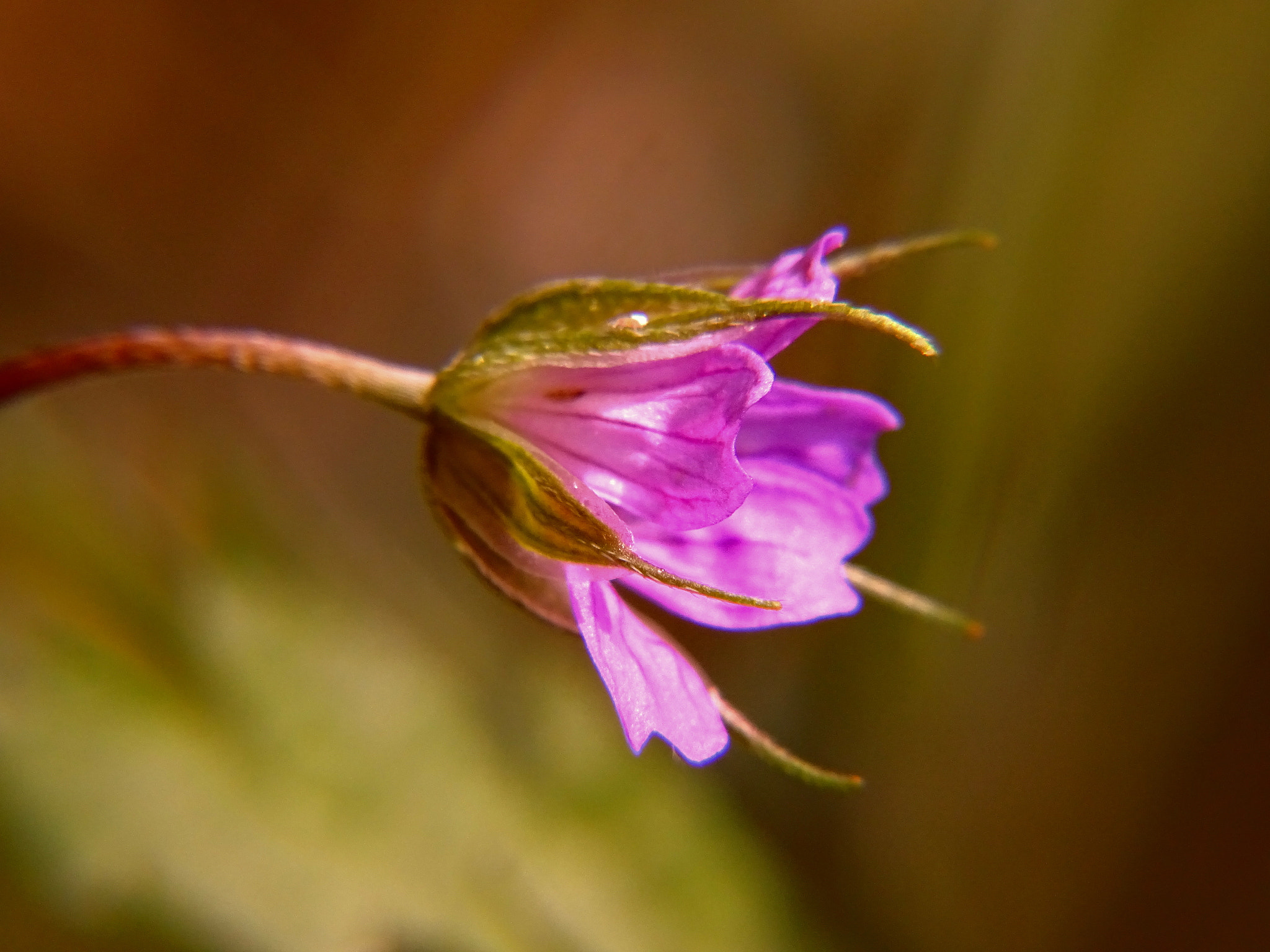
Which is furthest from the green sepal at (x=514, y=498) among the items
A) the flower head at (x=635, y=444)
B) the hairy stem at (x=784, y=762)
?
the hairy stem at (x=784, y=762)

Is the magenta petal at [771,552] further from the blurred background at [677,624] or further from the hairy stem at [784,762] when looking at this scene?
the blurred background at [677,624]

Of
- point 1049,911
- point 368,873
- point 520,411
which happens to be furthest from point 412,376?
point 1049,911

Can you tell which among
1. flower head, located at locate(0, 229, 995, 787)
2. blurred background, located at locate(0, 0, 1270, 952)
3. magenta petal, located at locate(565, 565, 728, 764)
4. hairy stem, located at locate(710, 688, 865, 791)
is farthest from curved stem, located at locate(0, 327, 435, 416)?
blurred background, located at locate(0, 0, 1270, 952)

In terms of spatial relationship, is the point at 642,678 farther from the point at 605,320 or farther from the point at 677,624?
the point at 677,624

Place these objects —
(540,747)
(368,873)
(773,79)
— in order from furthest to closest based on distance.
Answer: (773,79)
(540,747)
(368,873)

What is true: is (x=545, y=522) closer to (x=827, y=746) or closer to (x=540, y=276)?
(x=827, y=746)

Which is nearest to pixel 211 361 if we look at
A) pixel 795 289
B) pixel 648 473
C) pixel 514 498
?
pixel 514 498
